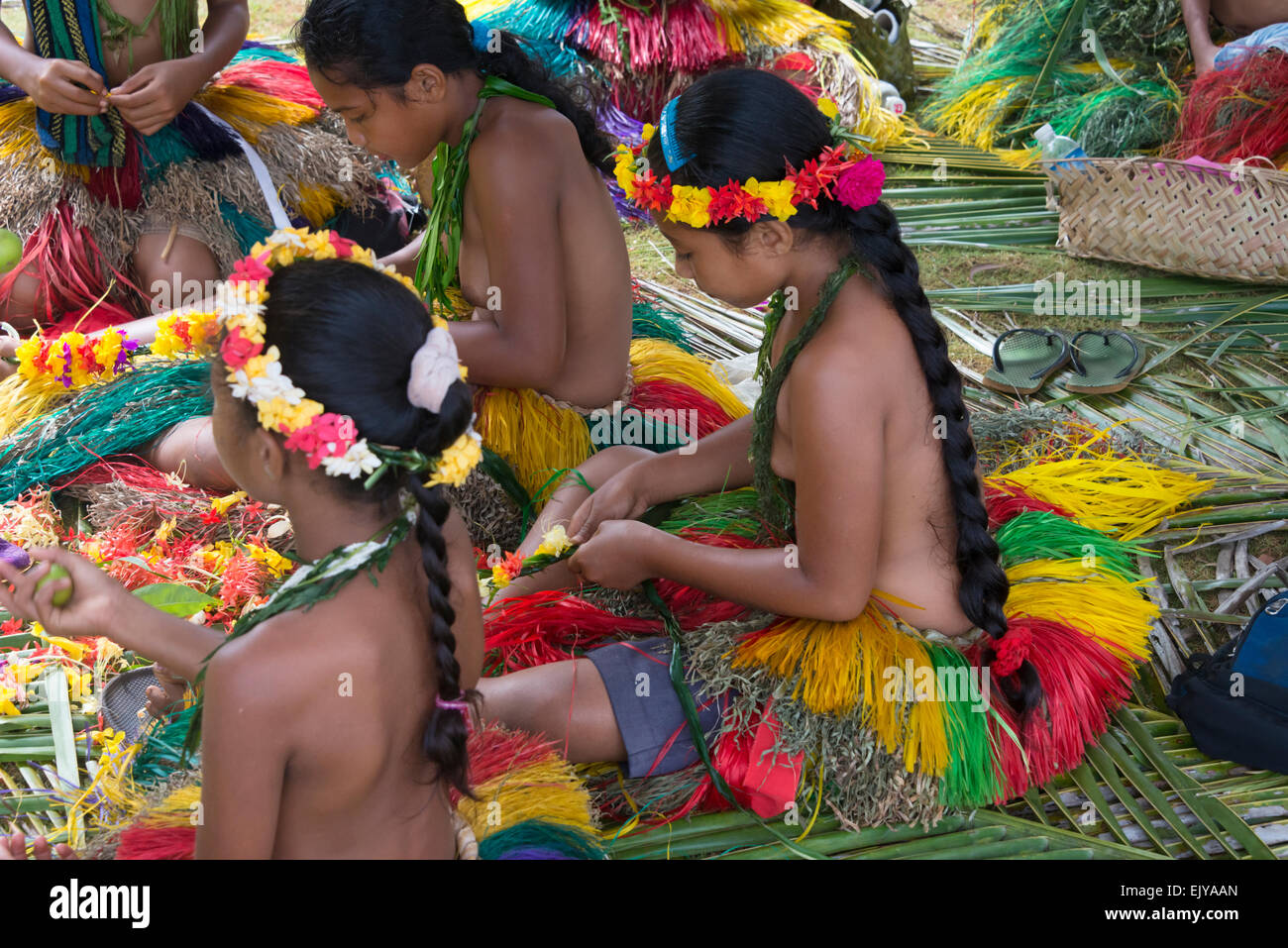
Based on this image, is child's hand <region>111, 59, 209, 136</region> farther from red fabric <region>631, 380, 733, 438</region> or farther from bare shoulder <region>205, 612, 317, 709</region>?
bare shoulder <region>205, 612, 317, 709</region>

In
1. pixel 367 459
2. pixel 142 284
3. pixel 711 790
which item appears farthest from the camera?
pixel 142 284

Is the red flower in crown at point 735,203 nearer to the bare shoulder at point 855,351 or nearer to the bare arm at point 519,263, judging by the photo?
the bare shoulder at point 855,351

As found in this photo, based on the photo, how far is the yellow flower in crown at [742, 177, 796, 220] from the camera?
1819mm

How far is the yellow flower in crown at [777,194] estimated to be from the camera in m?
1.82

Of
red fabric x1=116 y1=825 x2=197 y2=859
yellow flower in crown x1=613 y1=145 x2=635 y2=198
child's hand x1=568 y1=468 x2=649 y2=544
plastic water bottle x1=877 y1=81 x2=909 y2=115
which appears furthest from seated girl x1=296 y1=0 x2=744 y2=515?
plastic water bottle x1=877 y1=81 x2=909 y2=115

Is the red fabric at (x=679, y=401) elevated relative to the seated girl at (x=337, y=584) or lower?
elevated

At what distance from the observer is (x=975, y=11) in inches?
212

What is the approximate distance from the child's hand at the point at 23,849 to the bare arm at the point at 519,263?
1196 mm

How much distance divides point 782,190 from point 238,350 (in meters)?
0.86

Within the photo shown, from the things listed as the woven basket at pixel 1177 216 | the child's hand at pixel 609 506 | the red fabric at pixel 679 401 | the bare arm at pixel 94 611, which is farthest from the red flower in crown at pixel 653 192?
the woven basket at pixel 1177 216

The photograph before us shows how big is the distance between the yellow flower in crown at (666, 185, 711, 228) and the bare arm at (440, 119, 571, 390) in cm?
60
